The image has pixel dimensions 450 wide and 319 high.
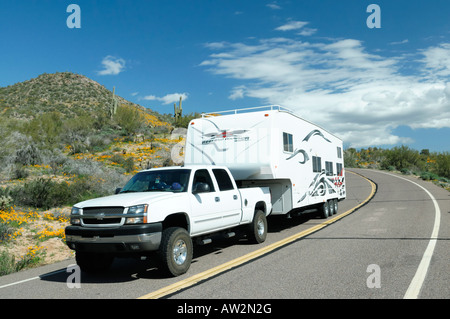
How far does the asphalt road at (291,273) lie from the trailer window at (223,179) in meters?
1.50

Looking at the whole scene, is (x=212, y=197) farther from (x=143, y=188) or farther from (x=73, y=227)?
(x=73, y=227)

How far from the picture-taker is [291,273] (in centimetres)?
686

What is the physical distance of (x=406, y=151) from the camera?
61969 millimetres

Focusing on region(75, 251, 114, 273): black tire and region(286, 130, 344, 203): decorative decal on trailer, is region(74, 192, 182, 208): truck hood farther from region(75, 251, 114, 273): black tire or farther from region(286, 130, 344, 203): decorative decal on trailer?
region(286, 130, 344, 203): decorative decal on trailer

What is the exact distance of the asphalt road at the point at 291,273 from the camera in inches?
A: 230

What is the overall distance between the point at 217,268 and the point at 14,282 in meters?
3.75

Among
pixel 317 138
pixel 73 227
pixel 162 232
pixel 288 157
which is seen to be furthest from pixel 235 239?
pixel 317 138

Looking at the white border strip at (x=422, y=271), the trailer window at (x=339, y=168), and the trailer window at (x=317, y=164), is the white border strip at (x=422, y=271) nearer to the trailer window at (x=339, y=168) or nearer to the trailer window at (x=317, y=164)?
the trailer window at (x=317, y=164)

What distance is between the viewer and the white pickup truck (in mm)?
6641

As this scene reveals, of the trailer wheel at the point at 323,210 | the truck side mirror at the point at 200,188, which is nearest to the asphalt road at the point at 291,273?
the truck side mirror at the point at 200,188

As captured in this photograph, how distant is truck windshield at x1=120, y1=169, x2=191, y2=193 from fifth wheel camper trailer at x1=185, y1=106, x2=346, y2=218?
3.19 meters

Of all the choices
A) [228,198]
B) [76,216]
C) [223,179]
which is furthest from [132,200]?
[223,179]

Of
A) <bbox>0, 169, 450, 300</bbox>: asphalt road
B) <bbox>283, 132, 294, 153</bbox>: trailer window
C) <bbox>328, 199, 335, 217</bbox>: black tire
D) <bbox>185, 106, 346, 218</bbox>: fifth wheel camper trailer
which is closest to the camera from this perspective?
<bbox>0, 169, 450, 300</bbox>: asphalt road

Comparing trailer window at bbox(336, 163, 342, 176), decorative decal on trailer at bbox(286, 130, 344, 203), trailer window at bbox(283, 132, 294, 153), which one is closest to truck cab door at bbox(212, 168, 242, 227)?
trailer window at bbox(283, 132, 294, 153)
